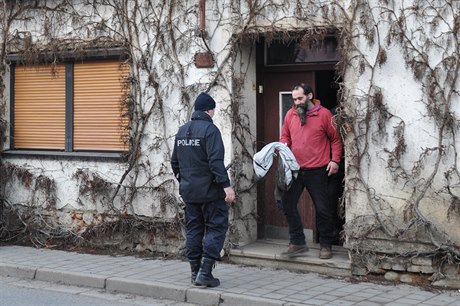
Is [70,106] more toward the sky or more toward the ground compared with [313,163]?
more toward the sky

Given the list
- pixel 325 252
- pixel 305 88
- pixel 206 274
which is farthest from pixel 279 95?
pixel 206 274

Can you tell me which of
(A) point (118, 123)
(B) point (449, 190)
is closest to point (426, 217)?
(B) point (449, 190)

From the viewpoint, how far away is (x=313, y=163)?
9617mm

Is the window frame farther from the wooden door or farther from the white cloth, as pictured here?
the white cloth

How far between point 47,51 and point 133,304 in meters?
4.99

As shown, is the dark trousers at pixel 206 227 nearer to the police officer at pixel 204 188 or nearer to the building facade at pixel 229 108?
the police officer at pixel 204 188

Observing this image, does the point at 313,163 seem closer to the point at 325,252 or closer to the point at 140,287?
the point at 325,252

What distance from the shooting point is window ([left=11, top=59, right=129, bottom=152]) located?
11.5 metres

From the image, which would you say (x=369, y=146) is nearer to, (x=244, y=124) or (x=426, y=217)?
(x=426, y=217)

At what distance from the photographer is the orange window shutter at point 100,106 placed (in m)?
11.4

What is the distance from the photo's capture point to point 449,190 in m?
8.66

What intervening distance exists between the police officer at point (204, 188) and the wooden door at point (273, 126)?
6.98 ft

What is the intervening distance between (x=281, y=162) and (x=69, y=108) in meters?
4.00

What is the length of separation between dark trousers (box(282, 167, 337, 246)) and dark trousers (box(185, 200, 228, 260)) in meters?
1.23
